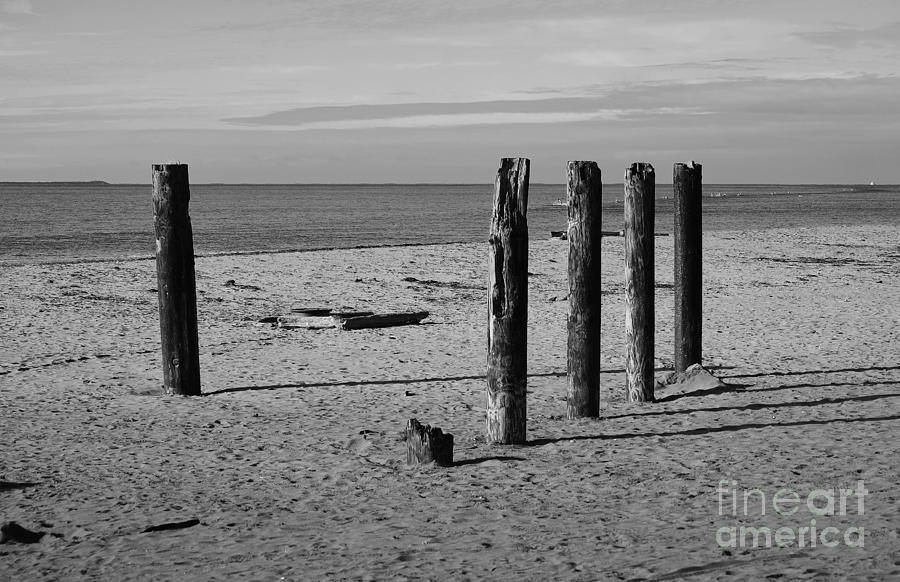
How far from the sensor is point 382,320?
13.2 m

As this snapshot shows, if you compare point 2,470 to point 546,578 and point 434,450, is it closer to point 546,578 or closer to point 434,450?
point 434,450

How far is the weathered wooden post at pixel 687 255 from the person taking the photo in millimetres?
9336

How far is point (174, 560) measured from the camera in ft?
16.3

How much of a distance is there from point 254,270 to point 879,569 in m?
17.1

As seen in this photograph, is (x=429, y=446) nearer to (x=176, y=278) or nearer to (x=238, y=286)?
(x=176, y=278)

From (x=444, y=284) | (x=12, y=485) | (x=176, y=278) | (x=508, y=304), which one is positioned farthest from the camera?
(x=444, y=284)

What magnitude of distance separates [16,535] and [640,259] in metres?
5.28

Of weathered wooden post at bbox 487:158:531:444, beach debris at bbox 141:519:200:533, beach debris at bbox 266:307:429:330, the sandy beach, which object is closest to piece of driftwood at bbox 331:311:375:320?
beach debris at bbox 266:307:429:330

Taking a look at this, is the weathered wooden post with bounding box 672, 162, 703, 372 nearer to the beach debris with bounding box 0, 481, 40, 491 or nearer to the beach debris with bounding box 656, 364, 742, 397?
the beach debris with bounding box 656, 364, 742, 397

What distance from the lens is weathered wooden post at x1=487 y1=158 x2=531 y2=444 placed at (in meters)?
6.94

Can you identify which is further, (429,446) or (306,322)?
(306,322)

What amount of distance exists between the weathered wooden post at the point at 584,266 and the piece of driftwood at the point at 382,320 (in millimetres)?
5444

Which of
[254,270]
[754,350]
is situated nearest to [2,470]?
[754,350]

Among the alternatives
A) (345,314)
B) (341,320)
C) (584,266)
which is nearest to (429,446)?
(584,266)
